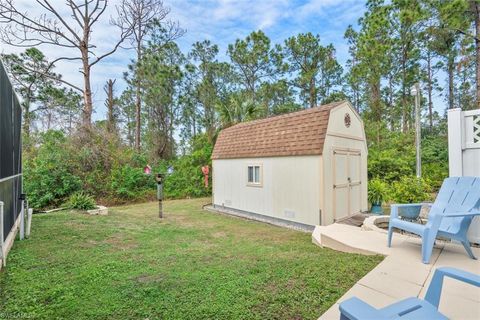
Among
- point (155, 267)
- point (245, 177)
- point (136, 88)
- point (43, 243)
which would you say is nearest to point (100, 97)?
point (136, 88)

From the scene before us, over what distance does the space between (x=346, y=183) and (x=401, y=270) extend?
389cm

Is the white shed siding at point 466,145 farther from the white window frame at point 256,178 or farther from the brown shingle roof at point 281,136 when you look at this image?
the white window frame at point 256,178

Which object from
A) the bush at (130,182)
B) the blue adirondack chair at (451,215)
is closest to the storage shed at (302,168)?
the blue adirondack chair at (451,215)

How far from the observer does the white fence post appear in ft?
12.5

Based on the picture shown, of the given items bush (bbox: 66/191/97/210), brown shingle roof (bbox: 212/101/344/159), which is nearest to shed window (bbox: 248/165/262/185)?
brown shingle roof (bbox: 212/101/344/159)

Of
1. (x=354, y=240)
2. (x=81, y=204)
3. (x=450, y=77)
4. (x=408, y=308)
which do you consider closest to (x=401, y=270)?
(x=354, y=240)

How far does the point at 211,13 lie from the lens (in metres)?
11.4

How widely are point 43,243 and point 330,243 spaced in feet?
16.6

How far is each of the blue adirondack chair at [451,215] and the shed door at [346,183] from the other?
100 inches

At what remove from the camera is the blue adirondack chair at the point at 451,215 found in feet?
10.4

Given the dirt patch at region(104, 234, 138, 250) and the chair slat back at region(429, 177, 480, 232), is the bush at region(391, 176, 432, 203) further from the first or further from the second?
the dirt patch at region(104, 234, 138, 250)

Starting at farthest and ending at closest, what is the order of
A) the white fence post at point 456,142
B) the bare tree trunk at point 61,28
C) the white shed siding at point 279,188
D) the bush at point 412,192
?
the bare tree trunk at point 61,28 < the bush at point 412,192 < the white shed siding at point 279,188 < the white fence post at point 456,142

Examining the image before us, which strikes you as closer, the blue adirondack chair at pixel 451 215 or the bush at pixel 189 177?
the blue adirondack chair at pixel 451 215

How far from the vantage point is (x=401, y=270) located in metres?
3.04
